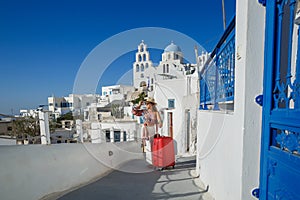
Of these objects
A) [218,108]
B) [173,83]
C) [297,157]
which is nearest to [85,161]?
[218,108]

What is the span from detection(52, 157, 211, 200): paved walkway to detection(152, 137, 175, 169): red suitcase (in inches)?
6.4

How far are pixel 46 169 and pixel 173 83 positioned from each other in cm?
615

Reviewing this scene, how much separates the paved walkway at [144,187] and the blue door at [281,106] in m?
1.62

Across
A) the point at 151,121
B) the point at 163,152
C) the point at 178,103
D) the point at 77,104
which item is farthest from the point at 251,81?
the point at 77,104

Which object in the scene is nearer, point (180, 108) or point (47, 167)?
point (47, 167)

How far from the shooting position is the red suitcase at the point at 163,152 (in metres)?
3.45

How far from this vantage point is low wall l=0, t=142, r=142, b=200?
210 cm

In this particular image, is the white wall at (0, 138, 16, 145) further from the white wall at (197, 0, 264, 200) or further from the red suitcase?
the white wall at (197, 0, 264, 200)

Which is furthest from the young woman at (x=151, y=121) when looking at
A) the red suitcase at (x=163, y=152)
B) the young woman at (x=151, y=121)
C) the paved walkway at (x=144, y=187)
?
the paved walkway at (x=144, y=187)

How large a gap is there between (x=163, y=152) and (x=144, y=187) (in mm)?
876

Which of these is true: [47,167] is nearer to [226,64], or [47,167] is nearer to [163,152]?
[163,152]

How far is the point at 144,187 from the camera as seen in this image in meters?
2.79

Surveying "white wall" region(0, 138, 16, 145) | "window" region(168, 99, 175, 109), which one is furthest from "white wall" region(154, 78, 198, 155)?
"white wall" region(0, 138, 16, 145)

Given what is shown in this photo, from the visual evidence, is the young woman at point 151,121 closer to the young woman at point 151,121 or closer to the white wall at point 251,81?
the young woman at point 151,121
